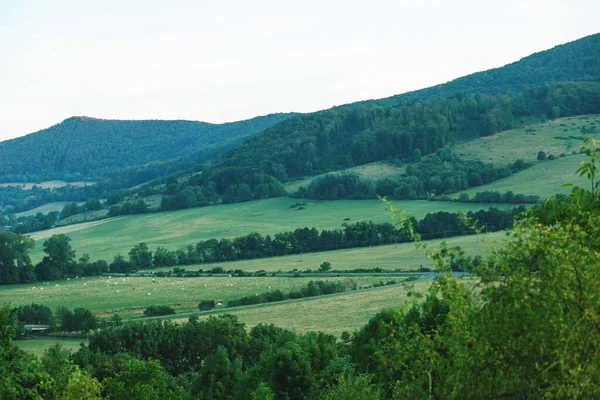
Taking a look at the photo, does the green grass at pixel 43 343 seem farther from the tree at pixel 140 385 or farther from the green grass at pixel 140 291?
the tree at pixel 140 385

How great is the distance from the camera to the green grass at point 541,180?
371 feet

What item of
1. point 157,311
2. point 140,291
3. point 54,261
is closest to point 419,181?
point 54,261

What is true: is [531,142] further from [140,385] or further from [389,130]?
[140,385]

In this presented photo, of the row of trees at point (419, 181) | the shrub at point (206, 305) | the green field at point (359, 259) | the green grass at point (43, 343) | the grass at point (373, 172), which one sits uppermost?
the grass at point (373, 172)

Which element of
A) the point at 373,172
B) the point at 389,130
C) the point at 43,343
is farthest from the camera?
the point at 389,130

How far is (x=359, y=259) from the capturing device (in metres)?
91.9

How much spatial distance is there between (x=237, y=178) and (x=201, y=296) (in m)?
Answer: 80.5

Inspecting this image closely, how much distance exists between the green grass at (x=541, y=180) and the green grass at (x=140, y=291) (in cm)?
4369

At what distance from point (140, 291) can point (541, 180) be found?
211 feet

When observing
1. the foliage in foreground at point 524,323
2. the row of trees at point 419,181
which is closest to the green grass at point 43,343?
the foliage in foreground at point 524,323

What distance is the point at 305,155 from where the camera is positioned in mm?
Result: 166500

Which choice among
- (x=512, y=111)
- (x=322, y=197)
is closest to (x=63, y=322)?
(x=322, y=197)

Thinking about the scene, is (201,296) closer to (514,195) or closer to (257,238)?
(257,238)

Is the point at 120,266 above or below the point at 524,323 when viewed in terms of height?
below
